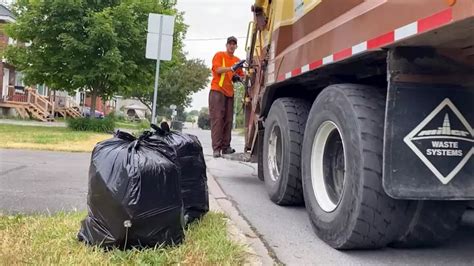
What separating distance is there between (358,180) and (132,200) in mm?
1460

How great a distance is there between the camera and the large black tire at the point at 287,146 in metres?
5.14

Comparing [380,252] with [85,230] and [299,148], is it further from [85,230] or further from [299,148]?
[85,230]

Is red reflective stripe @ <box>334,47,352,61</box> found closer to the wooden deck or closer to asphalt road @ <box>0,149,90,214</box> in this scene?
asphalt road @ <box>0,149,90,214</box>

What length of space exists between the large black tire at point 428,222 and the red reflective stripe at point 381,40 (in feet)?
3.67

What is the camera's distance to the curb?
138 inches

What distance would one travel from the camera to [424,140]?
10.5 feet

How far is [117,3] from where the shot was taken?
19.3 metres

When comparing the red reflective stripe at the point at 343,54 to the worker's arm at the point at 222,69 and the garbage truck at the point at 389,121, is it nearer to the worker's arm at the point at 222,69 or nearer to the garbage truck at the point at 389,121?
the garbage truck at the point at 389,121

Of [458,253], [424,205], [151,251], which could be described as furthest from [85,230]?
[458,253]

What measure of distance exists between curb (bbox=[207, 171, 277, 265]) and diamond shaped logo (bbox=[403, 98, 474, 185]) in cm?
122

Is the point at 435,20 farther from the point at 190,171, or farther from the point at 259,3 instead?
the point at 259,3

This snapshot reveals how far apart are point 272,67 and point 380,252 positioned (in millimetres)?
2734

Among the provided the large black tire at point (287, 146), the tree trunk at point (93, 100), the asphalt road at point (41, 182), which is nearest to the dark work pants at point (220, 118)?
the large black tire at point (287, 146)

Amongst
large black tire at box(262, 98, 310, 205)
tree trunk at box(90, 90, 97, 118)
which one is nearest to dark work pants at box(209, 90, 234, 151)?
large black tire at box(262, 98, 310, 205)
